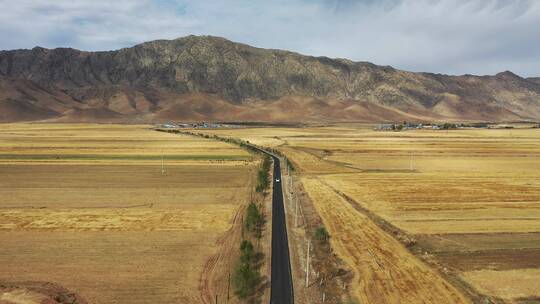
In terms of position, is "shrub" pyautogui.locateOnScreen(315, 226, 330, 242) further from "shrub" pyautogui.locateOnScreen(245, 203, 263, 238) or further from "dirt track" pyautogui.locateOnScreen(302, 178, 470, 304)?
"shrub" pyautogui.locateOnScreen(245, 203, 263, 238)

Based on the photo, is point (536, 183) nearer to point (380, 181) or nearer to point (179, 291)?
point (380, 181)

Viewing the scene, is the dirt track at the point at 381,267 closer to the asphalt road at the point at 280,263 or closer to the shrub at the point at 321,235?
the shrub at the point at 321,235

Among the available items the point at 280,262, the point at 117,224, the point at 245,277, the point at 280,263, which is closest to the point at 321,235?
the point at 280,262

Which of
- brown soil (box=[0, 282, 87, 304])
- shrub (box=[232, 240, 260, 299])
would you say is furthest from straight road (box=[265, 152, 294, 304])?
brown soil (box=[0, 282, 87, 304])

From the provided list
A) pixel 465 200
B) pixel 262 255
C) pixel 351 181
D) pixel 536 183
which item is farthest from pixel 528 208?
pixel 262 255

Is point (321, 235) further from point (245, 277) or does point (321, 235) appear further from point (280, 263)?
point (245, 277)

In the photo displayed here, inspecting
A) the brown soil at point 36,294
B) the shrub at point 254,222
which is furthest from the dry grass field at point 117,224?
the shrub at point 254,222
